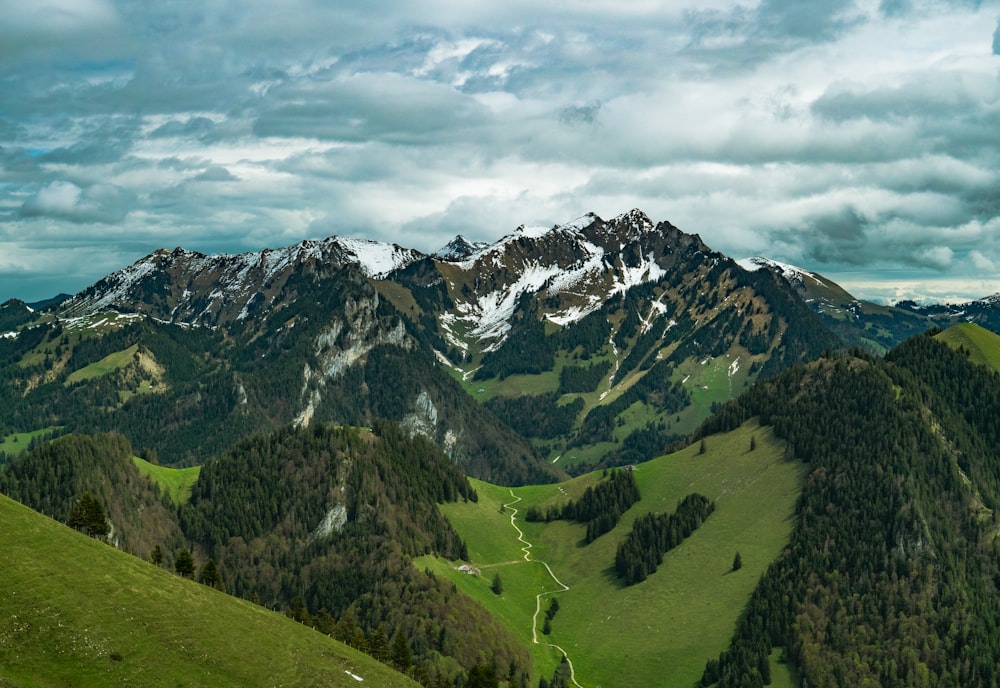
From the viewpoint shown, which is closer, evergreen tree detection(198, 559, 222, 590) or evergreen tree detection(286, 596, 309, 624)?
evergreen tree detection(198, 559, 222, 590)

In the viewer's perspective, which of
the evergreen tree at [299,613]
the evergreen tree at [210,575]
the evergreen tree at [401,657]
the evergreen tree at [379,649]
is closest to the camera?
the evergreen tree at [210,575]

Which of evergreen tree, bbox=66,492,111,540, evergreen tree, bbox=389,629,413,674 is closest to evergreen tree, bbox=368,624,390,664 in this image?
evergreen tree, bbox=389,629,413,674

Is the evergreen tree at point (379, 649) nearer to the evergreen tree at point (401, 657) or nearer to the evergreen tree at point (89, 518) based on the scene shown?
the evergreen tree at point (401, 657)

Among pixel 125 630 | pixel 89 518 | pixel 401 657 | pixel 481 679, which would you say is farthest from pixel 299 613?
pixel 125 630

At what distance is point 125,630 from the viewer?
11538 cm

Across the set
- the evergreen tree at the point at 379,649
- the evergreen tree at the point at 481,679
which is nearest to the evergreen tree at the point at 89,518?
the evergreen tree at the point at 379,649

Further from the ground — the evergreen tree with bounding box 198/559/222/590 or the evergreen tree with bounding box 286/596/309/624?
the evergreen tree with bounding box 198/559/222/590

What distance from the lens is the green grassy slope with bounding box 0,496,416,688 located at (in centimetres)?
10344

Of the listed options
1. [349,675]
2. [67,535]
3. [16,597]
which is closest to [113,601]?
[16,597]

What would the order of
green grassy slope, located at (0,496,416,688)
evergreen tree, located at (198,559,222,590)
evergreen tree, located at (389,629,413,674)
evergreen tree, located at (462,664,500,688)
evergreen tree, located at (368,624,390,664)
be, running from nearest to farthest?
green grassy slope, located at (0,496,416,688) < evergreen tree, located at (462,664,500,688) < evergreen tree, located at (198,559,222,590) < evergreen tree, located at (368,624,390,664) < evergreen tree, located at (389,629,413,674)

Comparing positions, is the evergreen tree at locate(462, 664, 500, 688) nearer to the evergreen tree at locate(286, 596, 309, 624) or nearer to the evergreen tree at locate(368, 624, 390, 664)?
the evergreen tree at locate(368, 624, 390, 664)

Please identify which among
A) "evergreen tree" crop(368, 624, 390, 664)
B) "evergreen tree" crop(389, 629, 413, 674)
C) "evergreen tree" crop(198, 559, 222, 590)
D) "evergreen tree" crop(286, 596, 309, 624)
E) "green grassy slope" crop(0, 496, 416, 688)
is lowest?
"evergreen tree" crop(389, 629, 413, 674)

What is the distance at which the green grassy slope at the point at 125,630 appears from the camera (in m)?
103

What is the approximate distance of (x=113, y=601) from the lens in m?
122
